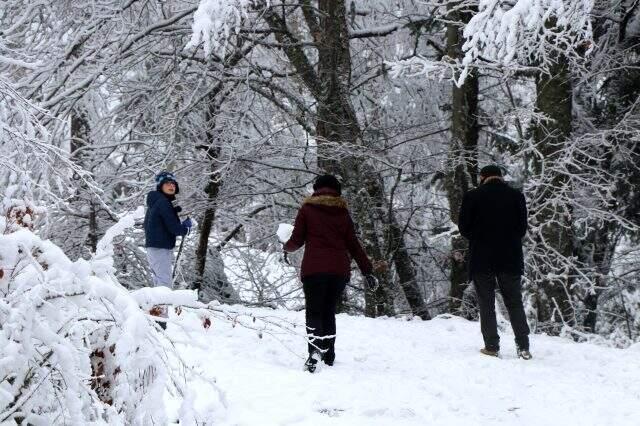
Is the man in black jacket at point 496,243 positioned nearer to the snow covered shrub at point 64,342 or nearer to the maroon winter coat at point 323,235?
the maroon winter coat at point 323,235

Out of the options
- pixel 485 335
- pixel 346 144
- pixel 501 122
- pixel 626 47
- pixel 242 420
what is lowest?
pixel 242 420

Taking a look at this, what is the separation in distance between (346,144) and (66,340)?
8.75 meters

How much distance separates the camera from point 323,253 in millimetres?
7223

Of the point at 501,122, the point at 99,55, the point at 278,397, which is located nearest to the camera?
the point at 278,397

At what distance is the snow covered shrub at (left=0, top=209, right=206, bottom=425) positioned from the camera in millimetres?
2752

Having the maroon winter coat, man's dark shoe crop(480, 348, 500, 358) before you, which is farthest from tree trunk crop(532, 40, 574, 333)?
the maroon winter coat

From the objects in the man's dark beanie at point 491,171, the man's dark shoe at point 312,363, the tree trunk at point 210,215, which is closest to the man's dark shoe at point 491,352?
the man's dark beanie at point 491,171

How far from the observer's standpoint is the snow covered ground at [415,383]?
5.68 metres

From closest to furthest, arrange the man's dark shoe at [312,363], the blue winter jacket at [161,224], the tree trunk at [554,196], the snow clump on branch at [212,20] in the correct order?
the man's dark shoe at [312,363] → the blue winter jacket at [161,224] → the snow clump on branch at [212,20] → the tree trunk at [554,196]

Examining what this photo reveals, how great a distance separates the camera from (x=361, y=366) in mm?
7438

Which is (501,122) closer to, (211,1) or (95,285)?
(211,1)

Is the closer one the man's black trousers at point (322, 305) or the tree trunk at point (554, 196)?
the man's black trousers at point (322, 305)

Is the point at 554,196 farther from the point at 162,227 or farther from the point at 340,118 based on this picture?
the point at 162,227

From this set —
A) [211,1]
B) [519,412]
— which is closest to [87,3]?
[211,1]
